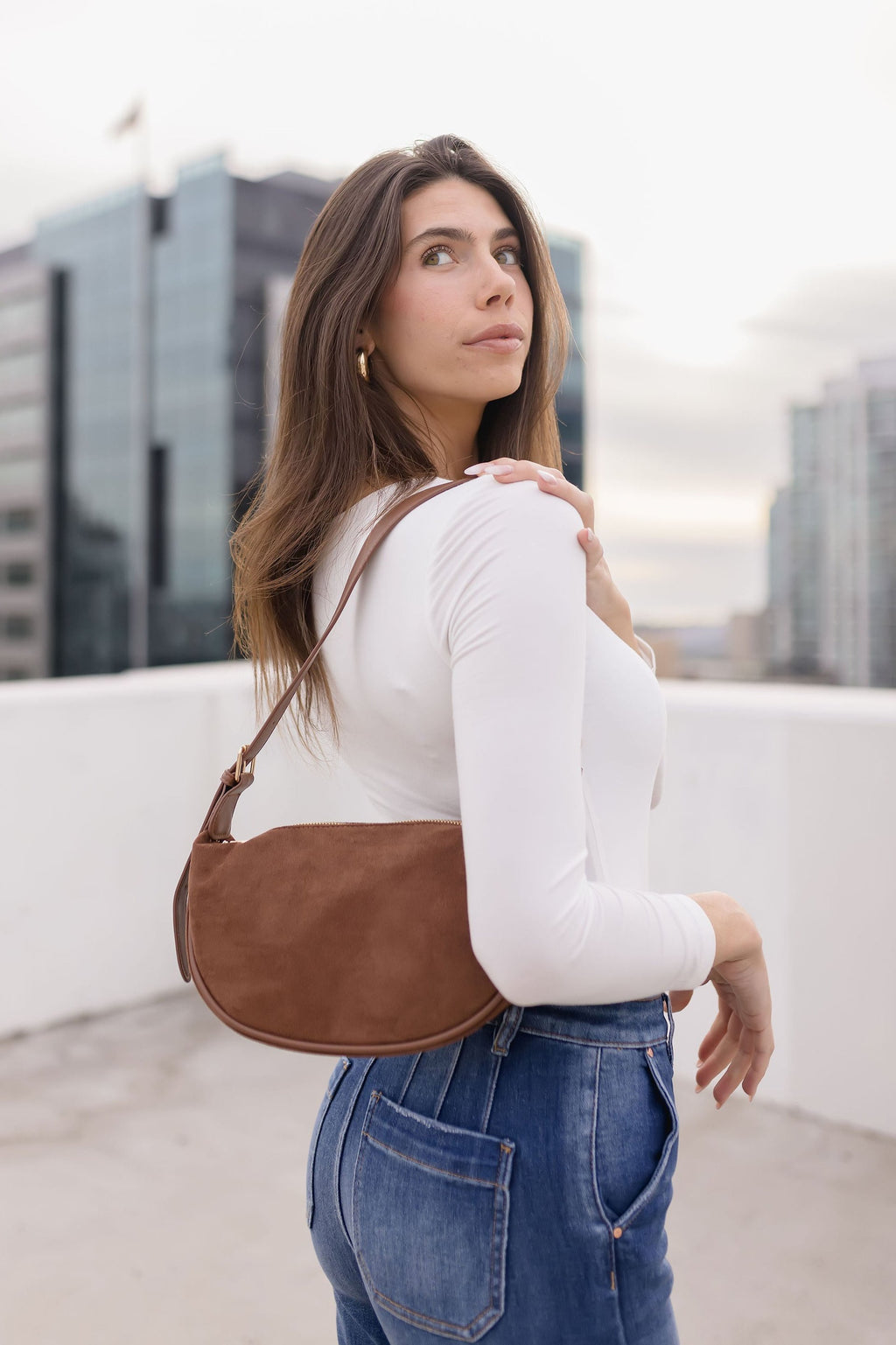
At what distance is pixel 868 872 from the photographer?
7.02 feet

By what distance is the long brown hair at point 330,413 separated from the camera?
2.30 ft

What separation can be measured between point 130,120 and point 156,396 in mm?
22406

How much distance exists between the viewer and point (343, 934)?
60cm

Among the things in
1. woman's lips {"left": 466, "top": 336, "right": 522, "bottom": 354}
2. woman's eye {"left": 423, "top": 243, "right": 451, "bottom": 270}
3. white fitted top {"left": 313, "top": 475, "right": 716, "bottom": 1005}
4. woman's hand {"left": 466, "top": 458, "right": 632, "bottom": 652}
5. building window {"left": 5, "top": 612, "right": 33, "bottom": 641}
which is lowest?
white fitted top {"left": 313, "top": 475, "right": 716, "bottom": 1005}

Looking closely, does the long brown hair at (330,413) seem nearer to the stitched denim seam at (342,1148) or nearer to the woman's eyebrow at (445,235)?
the woman's eyebrow at (445,235)

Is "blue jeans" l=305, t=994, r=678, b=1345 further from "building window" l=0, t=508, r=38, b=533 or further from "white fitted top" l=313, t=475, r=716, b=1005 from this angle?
"building window" l=0, t=508, r=38, b=533

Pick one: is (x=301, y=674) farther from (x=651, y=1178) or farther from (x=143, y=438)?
(x=143, y=438)

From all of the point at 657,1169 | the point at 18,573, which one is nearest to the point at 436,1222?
the point at 657,1169

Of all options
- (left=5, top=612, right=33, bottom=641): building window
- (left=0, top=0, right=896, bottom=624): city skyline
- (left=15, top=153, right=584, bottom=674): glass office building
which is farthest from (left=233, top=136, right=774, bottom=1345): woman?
(left=5, top=612, right=33, bottom=641): building window

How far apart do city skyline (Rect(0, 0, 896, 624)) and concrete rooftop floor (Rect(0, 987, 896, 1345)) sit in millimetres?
11590

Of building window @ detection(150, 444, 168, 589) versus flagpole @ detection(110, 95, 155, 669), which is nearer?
building window @ detection(150, 444, 168, 589)

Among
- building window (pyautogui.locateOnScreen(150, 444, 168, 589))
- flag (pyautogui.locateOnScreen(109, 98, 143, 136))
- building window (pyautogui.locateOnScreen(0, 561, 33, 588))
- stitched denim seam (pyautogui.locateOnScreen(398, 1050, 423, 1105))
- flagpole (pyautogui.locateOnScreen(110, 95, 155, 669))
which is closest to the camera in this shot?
stitched denim seam (pyautogui.locateOnScreen(398, 1050, 423, 1105))

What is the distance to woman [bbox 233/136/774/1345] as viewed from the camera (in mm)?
515

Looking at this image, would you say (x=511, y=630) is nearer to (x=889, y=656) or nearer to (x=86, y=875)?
(x=86, y=875)
